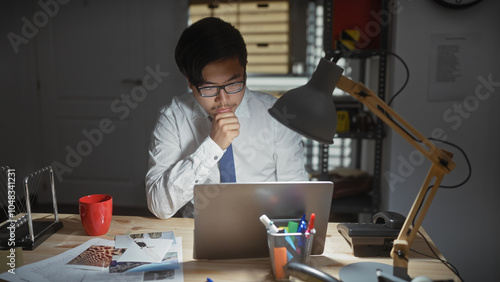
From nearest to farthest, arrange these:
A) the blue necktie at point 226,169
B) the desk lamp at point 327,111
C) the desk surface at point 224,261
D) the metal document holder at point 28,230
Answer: the desk lamp at point 327,111, the desk surface at point 224,261, the metal document holder at point 28,230, the blue necktie at point 226,169

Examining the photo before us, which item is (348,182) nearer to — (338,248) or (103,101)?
(338,248)

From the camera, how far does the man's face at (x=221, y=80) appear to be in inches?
50.4

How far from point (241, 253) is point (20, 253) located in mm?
539

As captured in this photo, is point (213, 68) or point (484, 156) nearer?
point (213, 68)

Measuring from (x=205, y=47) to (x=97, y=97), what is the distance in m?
2.27

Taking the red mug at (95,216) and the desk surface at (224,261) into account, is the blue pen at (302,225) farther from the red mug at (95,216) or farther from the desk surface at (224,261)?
the red mug at (95,216)

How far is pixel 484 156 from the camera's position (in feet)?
6.64

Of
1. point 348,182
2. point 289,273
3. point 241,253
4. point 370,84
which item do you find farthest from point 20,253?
point 370,84

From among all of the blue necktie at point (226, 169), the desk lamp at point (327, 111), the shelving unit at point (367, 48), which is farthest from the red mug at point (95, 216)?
the shelving unit at point (367, 48)

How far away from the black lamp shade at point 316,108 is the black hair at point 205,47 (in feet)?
1.98

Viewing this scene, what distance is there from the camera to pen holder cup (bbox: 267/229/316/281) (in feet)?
2.65

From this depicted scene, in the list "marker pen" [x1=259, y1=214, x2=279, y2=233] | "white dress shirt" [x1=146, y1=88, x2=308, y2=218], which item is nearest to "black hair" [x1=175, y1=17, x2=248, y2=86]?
"white dress shirt" [x1=146, y1=88, x2=308, y2=218]

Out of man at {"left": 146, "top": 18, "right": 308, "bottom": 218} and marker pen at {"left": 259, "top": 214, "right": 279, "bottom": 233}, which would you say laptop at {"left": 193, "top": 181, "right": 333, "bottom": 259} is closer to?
marker pen at {"left": 259, "top": 214, "right": 279, "bottom": 233}

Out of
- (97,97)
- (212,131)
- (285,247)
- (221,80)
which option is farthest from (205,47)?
(97,97)
